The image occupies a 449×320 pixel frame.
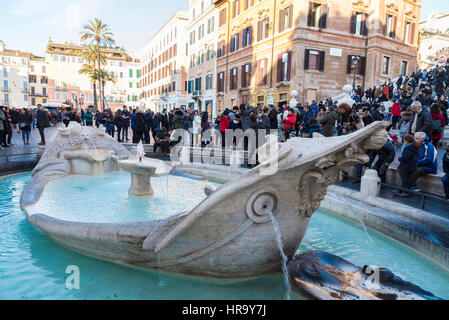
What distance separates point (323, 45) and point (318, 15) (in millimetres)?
2195

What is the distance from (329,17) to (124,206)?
2338 centimetres

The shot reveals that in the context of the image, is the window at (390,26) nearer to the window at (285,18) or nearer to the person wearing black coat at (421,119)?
the window at (285,18)

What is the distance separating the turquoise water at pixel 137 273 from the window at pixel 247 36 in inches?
1034

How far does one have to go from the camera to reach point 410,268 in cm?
366

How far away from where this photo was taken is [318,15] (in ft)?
76.8

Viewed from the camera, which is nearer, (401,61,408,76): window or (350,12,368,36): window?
(350,12,368,36): window

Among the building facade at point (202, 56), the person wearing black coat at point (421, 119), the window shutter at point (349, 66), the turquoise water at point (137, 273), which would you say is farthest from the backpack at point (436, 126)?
the building facade at point (202, 56)

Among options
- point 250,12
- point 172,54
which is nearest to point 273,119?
point 250,12

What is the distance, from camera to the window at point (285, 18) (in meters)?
23.5

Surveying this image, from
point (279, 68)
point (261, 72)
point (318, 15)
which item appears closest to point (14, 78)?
point (261, 72)

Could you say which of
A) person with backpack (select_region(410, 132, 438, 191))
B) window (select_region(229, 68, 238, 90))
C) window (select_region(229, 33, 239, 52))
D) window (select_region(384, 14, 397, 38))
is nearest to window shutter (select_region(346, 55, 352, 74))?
window (select_region(384, 14, 397, 38))

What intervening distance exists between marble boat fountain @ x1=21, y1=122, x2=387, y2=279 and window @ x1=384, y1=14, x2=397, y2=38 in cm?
2708

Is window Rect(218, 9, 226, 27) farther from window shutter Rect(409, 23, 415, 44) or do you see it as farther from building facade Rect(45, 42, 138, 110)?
building facade Rect(45, 42, 138, 110)

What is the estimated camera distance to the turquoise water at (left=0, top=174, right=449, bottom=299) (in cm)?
293
